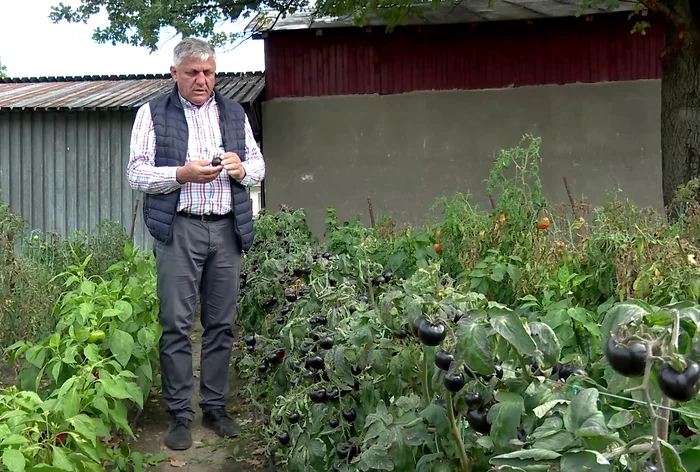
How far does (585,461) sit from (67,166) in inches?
384

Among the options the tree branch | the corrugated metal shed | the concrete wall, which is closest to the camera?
the tree branch

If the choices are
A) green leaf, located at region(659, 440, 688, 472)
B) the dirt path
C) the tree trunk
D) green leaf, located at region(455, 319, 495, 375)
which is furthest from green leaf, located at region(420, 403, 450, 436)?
the tree trunk

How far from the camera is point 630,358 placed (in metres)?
1.04

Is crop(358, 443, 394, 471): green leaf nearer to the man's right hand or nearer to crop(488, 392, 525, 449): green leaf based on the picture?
crop(488, 392, 525, 449): green leaf

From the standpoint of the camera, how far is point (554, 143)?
9.34 meters

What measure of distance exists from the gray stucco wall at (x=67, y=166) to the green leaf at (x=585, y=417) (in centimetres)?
908

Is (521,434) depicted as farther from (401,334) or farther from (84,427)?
(84,427)

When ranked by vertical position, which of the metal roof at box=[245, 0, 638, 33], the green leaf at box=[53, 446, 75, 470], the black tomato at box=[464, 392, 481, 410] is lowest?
the green leaf at box=[53, 446, 75, 470]

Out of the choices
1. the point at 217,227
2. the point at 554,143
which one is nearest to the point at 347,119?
the point at 554,143

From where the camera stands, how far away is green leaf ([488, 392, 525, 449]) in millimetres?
1348

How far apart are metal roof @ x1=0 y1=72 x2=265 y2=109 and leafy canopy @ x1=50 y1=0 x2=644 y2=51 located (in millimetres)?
840

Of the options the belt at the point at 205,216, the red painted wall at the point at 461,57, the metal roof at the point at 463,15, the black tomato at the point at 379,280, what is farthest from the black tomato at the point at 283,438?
the red painted wall at the point at 461,57

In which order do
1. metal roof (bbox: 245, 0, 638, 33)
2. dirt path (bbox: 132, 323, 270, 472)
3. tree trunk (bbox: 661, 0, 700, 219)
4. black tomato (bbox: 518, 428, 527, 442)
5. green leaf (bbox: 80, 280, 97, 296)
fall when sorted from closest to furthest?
black tomato (bbox: 518, 428, 527, 442)
dirt path (bbox: 132, 323, 270, 472)
green leaf (bbox: 80, 280, 97, 296)
tree trunk (bbox: 661, 0, 700, 219)
metal roof (bbox: 245, 0, 638, 33)

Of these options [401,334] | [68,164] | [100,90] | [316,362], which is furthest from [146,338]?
[100,90]
